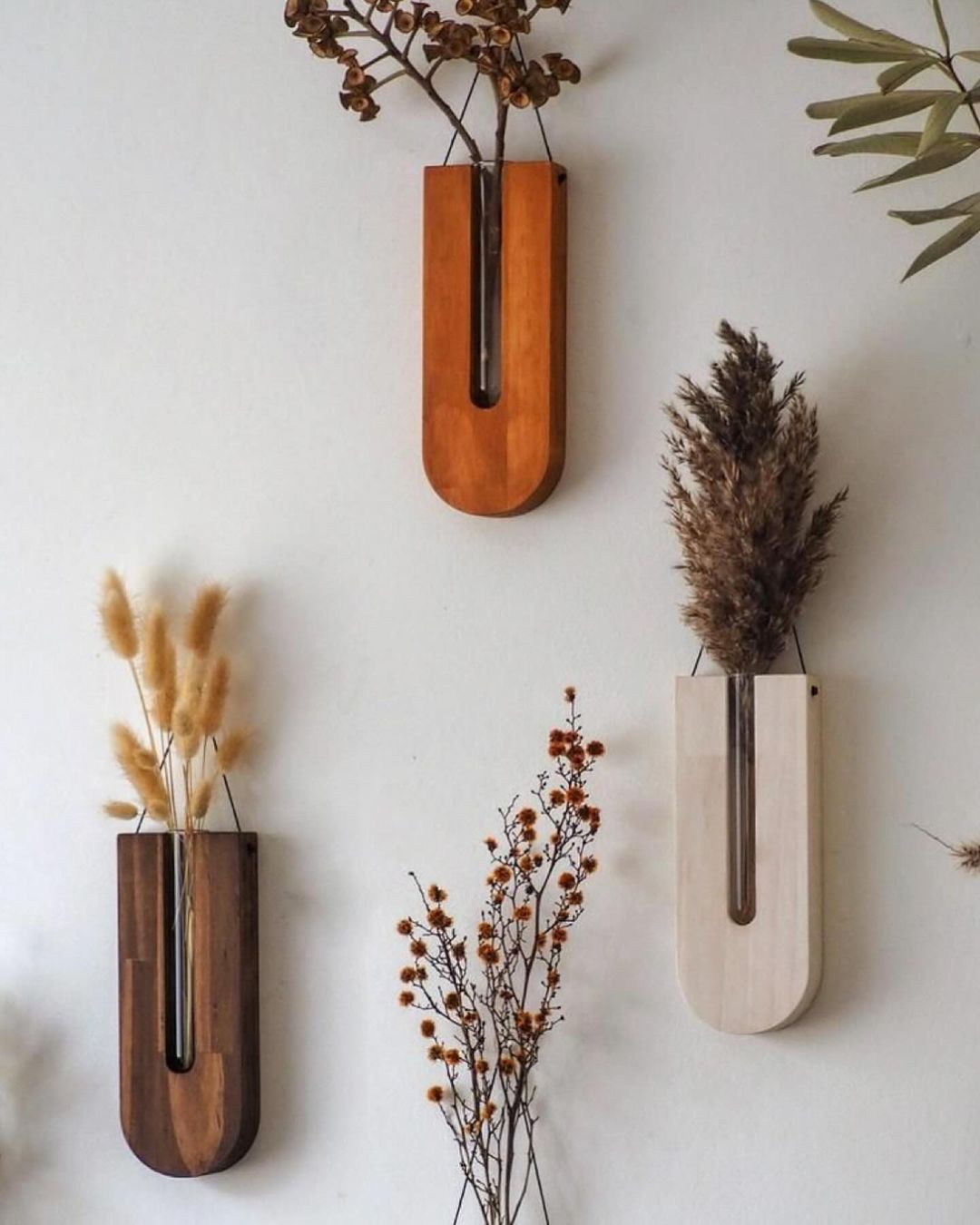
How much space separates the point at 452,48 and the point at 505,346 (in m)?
0.33

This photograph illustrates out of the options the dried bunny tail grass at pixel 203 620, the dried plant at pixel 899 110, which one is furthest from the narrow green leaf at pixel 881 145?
the dried bunny tail grass at pixel 203 620

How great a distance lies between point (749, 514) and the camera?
1643 mm

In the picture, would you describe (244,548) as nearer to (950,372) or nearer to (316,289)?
(316,289)

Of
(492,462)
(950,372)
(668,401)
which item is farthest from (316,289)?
(950,372)

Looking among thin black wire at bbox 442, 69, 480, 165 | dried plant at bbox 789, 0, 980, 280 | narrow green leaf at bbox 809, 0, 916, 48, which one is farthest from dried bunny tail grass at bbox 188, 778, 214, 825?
narrow green leaf at bbox 809, 0, 916, 48

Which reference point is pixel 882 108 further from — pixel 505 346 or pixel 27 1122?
pixel 27 1122

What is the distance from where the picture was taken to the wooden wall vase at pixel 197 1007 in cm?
180

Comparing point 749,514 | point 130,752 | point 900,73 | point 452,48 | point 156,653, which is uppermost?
point 452,48

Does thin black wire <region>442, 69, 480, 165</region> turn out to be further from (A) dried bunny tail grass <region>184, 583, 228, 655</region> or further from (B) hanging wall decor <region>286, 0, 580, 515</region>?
(A) dried bunny tail grass <region>184, 583, 228, 655</region>

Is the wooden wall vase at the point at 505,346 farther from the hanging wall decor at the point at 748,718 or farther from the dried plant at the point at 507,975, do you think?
the dried plant at the point at 507,975

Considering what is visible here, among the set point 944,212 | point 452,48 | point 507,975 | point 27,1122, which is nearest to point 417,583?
point 507,975

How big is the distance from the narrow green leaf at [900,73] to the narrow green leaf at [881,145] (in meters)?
0.07

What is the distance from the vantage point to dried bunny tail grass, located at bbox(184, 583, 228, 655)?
183 cm

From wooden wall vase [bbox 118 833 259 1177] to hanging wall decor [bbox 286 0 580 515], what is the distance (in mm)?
513
